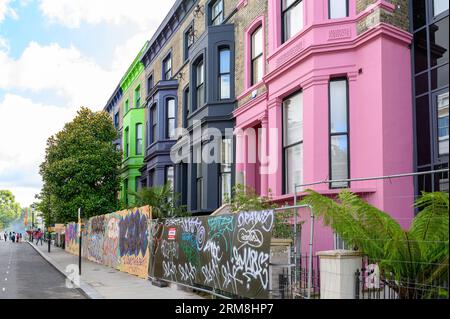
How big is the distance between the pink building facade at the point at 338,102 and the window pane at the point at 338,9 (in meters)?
0.03

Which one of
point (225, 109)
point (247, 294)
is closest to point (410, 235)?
point (247, 294)

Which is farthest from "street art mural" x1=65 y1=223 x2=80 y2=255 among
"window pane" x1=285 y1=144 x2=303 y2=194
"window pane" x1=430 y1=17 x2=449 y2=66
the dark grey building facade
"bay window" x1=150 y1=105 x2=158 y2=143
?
"window pane" x1=430 y1=17 x2=449 y2=66

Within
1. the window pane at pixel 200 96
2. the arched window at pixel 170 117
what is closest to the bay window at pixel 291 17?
the window pane at pixel 200 96

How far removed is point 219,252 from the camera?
11.7 metres

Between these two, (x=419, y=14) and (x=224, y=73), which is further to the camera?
(x=224, y=73)

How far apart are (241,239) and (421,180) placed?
4.51m

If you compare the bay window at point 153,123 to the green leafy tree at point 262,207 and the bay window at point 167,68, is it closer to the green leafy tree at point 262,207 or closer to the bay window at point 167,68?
the bay window at point 167,68

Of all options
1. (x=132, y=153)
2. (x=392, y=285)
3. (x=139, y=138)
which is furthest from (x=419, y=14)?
(x=132, y=153)

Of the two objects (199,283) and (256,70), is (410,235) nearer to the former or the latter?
(199,283)

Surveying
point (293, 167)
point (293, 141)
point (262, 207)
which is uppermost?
point (293, 141)

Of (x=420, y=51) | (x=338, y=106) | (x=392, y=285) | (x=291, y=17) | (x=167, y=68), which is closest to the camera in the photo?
(x=392, y=285)

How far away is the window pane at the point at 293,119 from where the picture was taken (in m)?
14.7

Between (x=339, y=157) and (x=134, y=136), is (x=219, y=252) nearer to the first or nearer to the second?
(x=339, y=157)

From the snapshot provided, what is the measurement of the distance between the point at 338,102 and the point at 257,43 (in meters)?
5.85
